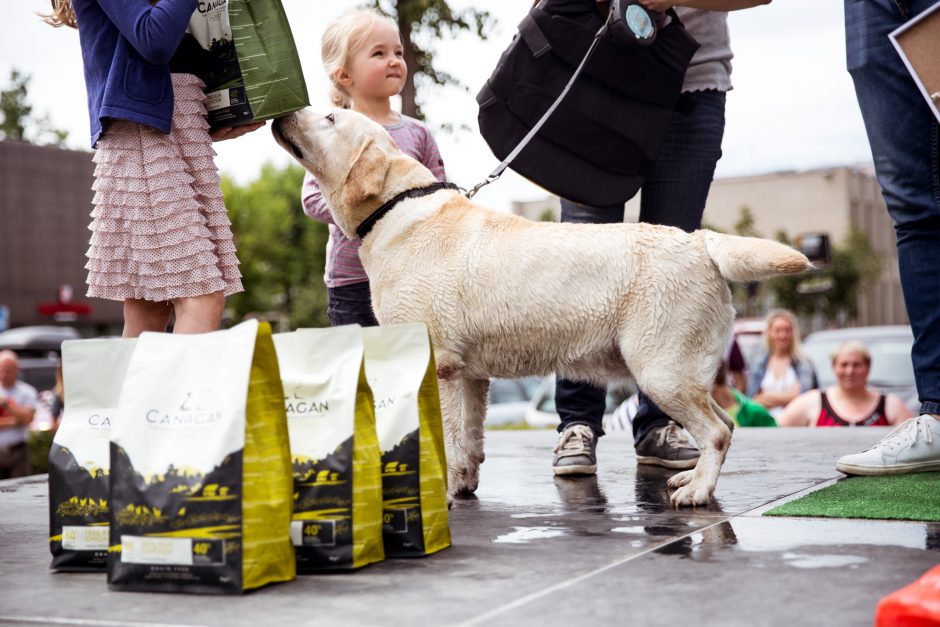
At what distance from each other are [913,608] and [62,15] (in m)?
3.53

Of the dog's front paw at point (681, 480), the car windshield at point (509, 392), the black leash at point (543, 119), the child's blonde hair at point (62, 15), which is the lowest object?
the dog's front paw at point (681, 480)

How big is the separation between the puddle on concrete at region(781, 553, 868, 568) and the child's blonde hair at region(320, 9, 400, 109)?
3.06 meters

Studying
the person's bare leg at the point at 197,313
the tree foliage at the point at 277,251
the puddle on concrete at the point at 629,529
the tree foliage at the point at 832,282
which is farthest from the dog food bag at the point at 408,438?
the tree foliage at the point at 277,251

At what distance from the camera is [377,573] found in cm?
267

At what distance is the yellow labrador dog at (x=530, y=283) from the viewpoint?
3.66m

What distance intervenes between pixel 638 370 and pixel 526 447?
7.74 feet

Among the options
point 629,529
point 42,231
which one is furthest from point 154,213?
point 42,231

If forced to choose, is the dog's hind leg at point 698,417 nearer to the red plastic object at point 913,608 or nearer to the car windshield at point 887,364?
the red plastic object at point 913,608

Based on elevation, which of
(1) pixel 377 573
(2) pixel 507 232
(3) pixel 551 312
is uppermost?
(2) pixel 507 232

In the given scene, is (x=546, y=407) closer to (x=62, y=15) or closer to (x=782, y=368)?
(x=782, y=368)

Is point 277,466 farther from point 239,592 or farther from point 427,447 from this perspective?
point 427,447

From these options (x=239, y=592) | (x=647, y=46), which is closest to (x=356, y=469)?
(x=239, y=592)

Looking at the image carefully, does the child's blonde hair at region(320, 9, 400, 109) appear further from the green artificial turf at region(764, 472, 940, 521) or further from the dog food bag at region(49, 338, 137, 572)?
the green artificial turf at region(764, 472, 940, 521)

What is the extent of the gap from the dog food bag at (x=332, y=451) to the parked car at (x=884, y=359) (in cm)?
908
